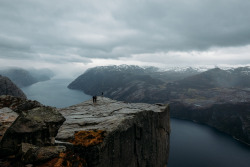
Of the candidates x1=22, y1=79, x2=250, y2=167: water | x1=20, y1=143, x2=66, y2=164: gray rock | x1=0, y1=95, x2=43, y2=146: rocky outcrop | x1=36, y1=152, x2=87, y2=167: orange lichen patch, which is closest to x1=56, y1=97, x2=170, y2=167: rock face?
x1=36, y1=152, x2=87, y2=167: orange lichen patch

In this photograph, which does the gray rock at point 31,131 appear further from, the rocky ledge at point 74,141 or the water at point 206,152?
the water at point 206,152

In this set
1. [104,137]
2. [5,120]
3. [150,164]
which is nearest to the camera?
[5,120]

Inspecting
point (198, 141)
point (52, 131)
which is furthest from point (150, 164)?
point (198, 141)

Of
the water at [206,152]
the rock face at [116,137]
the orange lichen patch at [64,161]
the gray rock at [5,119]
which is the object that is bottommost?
the water at [206,152]

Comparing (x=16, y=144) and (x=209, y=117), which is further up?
(x=16, y=144)

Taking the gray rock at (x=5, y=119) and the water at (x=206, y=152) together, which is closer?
the gray rock at (x=5, y=119)

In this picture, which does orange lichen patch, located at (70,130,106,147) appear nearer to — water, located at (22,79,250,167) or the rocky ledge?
the rocky ledge

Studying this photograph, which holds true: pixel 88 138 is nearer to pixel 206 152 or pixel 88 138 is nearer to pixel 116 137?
pixel 116 137

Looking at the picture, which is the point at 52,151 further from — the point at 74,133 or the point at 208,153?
the point at 208,153

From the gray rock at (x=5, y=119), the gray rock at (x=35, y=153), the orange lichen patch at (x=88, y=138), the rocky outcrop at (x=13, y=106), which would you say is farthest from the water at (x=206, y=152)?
the gray rock at (x=35, y=153)
